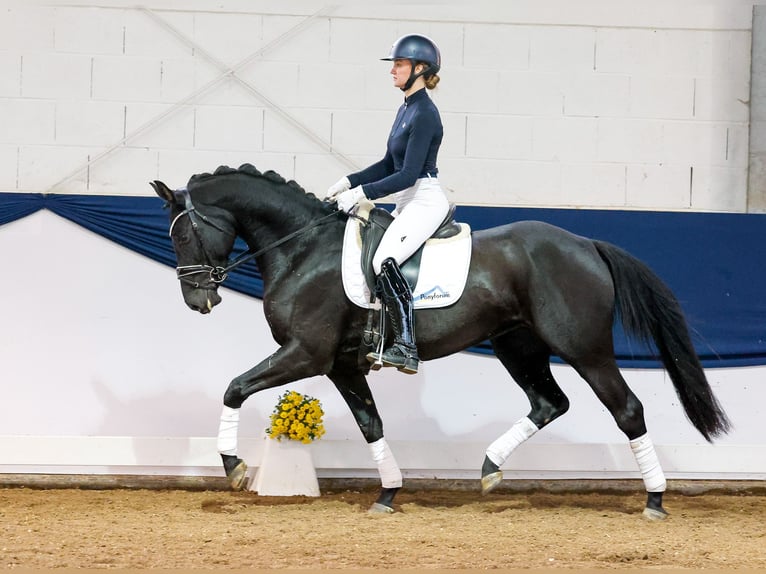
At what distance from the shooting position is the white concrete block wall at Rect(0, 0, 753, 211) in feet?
22.1

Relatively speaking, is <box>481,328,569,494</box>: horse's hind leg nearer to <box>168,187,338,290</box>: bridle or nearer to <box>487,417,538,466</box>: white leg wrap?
<box>487,417,538,466</box>: white leg wrap

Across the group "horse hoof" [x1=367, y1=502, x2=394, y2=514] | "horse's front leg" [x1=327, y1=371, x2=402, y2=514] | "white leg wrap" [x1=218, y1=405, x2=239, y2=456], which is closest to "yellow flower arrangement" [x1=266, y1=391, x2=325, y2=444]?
"horse's front leg" [x1=327, y1=371, x2=402, y2=514]

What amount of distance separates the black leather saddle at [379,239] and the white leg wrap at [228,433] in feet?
3.18

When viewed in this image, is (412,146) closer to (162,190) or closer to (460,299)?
(460,299)

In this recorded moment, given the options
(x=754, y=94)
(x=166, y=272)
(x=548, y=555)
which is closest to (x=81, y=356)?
(x=166, y=272)

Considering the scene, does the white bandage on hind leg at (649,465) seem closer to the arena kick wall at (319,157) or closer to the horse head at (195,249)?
the arena kick wall at (319,157)

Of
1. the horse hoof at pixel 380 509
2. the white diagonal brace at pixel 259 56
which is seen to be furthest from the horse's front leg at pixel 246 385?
the white diagonal brace at pixel 259 56

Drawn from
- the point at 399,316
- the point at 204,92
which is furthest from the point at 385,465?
the point at 204,92

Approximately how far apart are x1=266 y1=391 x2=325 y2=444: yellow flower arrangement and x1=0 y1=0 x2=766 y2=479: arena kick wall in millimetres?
305

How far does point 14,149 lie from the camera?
22.1ft

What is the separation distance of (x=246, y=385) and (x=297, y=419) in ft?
3.13

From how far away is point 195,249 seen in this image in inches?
197

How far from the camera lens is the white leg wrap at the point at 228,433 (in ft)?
15.8

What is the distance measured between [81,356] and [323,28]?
2.93 metres
